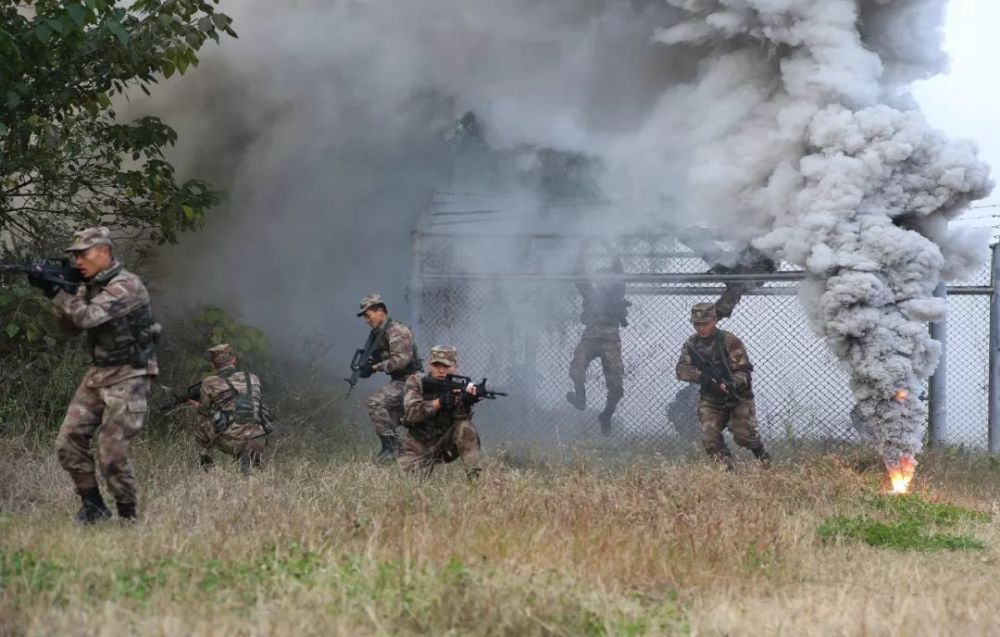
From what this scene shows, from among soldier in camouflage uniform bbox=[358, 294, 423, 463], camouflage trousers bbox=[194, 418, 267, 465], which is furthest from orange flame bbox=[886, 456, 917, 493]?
camouflage trousers bbox=[194, 418, 267, 465]

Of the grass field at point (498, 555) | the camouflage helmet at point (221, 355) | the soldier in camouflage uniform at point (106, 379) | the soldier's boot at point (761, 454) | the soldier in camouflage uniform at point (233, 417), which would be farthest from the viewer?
the soldier's boot at point (761, 454)

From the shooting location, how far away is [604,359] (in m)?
12.4

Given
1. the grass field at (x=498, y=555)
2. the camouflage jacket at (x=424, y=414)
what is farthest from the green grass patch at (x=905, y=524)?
the camouflage jacket at (x=424, y=414)

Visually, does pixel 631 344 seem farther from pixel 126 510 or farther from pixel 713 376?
pixel 126 510

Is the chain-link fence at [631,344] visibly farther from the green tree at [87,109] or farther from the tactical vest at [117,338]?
the tactical vest at [117,338]

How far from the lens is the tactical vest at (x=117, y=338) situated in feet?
20.9

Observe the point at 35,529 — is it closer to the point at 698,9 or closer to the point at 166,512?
the point at 166,512

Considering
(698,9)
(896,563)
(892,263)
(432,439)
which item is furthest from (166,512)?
(698,9)

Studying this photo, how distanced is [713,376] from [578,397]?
2655 millimetres

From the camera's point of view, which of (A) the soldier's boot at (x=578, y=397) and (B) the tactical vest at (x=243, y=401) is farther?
(A) the soldier's boot at (x=578, y=397)

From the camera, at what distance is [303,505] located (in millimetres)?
6461

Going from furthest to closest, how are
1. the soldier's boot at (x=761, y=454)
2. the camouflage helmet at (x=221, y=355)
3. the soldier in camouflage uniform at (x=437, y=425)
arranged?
1. the soldier's boot at (x=761, y=454)
2. the camouflage helmet at (x=221, y=355)
3. the soldier in camouflage uniform at (x=437, y=425)

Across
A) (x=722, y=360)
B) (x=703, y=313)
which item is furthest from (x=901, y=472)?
(x=703, y=313)

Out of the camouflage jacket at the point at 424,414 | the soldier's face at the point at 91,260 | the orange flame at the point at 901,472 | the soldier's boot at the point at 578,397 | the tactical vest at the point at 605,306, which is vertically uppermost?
the tactical vest at the point at 605,306
